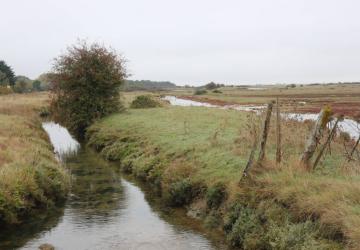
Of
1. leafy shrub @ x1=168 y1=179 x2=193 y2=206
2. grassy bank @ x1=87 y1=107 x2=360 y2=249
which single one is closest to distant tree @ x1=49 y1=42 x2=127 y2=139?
Answer: grassy bank @ x1=87 y1=107 x2=360 y2=249

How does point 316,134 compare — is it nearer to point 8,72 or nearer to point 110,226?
point 110,226

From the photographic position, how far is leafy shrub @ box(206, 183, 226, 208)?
15555 mm

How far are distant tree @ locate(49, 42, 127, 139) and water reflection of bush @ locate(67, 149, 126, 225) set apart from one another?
16.8 metres

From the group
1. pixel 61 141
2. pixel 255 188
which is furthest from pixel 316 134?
pixel 61 141

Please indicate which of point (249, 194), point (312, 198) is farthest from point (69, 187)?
point (312, 198)

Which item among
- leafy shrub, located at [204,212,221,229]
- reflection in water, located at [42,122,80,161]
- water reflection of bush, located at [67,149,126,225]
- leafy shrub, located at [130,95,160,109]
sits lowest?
reflection in water, located at [42,122,80,161]

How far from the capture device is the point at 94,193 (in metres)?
20.1

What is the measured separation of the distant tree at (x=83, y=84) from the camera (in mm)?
44406

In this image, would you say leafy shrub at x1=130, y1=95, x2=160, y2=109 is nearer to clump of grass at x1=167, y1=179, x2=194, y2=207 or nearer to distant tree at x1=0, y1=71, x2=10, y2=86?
clump of grass at x1=167, y1=179, x2=194, y2=207

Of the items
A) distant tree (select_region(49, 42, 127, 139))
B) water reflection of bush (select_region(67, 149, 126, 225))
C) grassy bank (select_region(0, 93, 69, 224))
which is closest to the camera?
grassy bank (select_region(0, 93, 69, 224))

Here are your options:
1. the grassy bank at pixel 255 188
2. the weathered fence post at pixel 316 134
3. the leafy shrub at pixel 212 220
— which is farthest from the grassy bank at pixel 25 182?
the weathered fence post at pixel 316 134

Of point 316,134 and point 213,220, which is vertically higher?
point 316,134

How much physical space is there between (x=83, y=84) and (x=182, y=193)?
29438 mm

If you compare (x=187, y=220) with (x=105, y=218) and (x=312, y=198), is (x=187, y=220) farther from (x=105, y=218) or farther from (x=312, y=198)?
(x=312, y=198)
